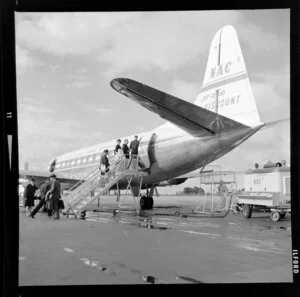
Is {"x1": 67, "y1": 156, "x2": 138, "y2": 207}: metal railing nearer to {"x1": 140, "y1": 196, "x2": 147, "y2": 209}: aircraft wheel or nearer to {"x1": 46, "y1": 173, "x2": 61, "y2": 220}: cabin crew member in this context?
{"x1": 46, "y1": 173, "x2": 61, "y2": 220}: cabin crew member

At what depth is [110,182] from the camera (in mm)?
7500

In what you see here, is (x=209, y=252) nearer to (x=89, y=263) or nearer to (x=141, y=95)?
(x=89, y=263)

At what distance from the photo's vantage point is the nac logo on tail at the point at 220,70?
620 cm

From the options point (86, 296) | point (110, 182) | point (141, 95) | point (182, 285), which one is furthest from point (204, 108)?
point (86, 296)

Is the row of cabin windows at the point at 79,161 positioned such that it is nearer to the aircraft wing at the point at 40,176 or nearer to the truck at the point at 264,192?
the aircraft wing at the point at 40,176

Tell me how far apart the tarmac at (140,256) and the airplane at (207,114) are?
101 centimetres

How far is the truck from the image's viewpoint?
604 centimetres

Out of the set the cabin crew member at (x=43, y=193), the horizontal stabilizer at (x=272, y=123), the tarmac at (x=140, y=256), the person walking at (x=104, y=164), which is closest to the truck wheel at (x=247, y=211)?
the tarmac at (x=140, y=256)

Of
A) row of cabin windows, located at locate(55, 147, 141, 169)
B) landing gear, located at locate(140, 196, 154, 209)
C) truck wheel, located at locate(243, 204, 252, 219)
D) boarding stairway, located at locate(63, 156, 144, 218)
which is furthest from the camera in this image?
truck wheel, located at locate(243, 204, 252, 219)

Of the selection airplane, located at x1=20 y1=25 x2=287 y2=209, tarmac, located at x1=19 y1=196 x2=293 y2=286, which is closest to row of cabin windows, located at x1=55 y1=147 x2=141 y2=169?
airplane, located at x1=20 y1=25 x2=287 y2=209

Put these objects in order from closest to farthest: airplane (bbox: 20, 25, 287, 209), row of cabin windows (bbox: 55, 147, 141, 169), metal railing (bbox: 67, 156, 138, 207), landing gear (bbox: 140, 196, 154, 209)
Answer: airplane (bbox: 20, 25, 287, 209) < row of cabin windows (bbox: 55, 147, 141, 169) < metal railing (bbox: 67, 156, 138, 207) < landing gear (bbox: 140, 196, 154, 209)

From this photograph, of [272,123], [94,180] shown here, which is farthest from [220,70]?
[94,180]

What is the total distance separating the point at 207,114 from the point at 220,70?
821 mm

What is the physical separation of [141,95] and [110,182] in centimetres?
252
